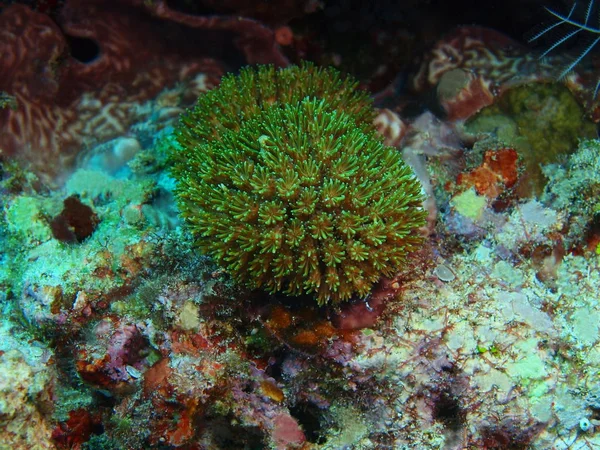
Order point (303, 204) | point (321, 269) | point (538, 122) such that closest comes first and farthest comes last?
point (303, 204) < point (321, 269) < point (538, 122)

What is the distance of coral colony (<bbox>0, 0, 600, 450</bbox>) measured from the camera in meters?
3.27

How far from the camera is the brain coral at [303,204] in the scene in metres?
3.12

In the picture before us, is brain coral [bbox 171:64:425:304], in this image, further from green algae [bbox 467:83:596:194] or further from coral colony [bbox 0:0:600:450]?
green algae [bbox 467:83:596:194]

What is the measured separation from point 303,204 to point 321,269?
1.69 feet

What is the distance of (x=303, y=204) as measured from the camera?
3109 mm

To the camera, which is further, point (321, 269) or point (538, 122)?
point (538, 122)

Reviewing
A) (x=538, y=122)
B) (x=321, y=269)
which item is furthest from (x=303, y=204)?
(x=538, y=122)

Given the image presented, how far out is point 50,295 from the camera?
3727 millimetres

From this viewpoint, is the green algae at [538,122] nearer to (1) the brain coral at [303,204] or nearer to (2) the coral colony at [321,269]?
(2) the coral colony at [321,269]

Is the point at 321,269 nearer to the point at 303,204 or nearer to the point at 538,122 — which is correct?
the point at 303,204

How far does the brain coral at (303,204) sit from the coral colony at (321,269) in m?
0.02

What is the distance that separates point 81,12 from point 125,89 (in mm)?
953

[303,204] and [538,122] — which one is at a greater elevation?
[538,122]

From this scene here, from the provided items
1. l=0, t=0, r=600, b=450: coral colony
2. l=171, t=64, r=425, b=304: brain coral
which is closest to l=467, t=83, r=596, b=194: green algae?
l=0, t=0, r=600, b=450: coral colony
